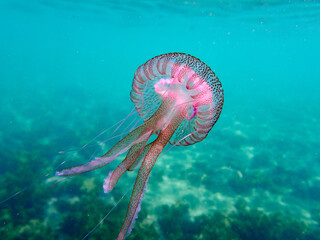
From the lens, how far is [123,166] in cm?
205

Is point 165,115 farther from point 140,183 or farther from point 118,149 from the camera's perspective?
point 140,183

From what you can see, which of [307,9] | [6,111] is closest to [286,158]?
[307,9]

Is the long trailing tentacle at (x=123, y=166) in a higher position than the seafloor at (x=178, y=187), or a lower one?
lower

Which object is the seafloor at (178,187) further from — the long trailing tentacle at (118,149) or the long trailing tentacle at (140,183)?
the long trailing tentacle at (140,183)

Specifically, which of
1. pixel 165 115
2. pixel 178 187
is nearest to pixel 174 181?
pixel 178 187

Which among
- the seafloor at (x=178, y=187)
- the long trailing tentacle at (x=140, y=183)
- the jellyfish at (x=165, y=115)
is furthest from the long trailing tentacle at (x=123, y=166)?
the seafloor at (x=178, y=187)

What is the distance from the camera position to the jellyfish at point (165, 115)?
74.6 inches

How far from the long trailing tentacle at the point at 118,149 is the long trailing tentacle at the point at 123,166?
0.29ft

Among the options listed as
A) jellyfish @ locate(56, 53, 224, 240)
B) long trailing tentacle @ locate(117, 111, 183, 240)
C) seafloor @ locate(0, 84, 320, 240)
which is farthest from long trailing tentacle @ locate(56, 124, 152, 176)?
seafloor @ locate(0, 84, 320, 240)

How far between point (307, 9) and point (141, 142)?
62.3 feet

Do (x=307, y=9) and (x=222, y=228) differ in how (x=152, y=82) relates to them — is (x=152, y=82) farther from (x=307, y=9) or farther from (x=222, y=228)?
(x=307, y=9)

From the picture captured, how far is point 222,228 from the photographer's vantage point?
449 cm

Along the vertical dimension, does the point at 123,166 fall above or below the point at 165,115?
below

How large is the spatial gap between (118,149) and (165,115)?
2.08 ft
